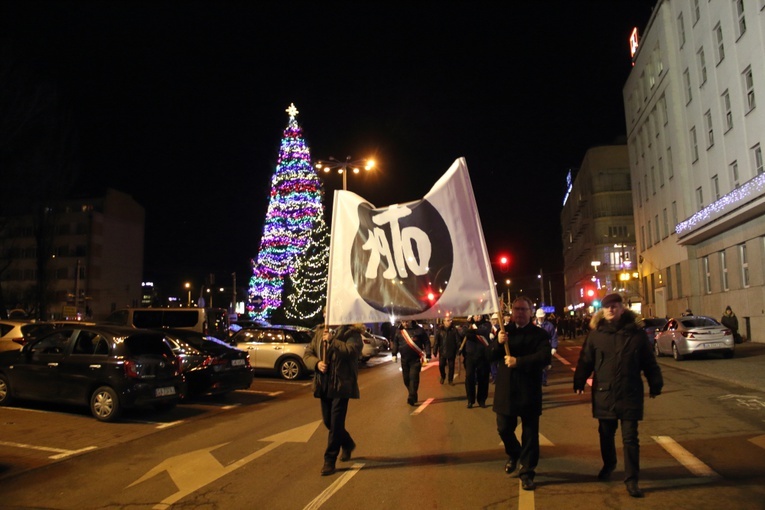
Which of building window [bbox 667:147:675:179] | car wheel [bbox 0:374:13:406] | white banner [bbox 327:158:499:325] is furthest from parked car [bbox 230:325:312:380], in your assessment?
building window [bbox 667:147:675:179]

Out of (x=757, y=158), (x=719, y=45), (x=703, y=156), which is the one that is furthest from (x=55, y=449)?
(x=703, y=156)

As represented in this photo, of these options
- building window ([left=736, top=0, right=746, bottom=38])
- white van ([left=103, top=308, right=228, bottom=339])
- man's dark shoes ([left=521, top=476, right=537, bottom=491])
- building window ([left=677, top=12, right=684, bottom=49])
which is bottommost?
man's dark shoes ([left=521, top=476, right=537, bottom=491])

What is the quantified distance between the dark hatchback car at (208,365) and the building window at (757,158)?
2319cm

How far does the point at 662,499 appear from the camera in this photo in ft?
17.3

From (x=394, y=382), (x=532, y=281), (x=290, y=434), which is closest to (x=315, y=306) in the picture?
(x=394, y=382)

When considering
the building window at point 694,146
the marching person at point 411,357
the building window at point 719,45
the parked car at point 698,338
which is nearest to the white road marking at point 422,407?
the marching person at point 411,357

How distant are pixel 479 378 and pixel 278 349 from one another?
26.6ft

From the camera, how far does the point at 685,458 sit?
6.78 meters

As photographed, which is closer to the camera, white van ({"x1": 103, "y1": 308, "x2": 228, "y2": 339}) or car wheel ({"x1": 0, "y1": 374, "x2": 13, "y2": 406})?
car wheel ({"x1": 0, "y1": 374, "x2": 13, "y2": 406})

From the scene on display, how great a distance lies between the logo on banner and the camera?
639cm

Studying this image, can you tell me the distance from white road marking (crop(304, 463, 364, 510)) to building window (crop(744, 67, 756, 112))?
1037 inches

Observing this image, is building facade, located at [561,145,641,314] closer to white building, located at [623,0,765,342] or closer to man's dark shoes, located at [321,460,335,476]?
white building, located at [623,0,765,342]

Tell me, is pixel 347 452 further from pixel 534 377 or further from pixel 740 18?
pixel 740 18

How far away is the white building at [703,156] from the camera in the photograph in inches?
993
